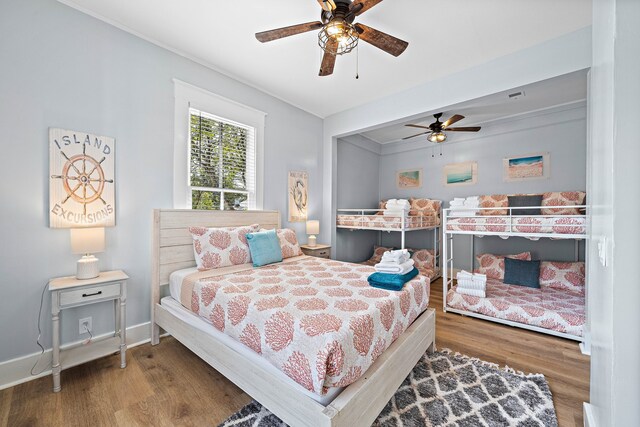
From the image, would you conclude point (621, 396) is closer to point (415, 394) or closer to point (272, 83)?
point (415, 394)

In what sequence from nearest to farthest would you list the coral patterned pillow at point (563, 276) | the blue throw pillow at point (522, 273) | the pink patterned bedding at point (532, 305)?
the pink patterned bedding at point (532, 305)
the coral patterned pillow at point (563, 276)
the blue throw pillow at point (522, 273)

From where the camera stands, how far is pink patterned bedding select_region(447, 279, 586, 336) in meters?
2.64

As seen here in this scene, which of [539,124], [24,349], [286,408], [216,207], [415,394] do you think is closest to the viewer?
[286,408]

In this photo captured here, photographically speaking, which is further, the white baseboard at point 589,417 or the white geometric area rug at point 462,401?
the white geometric area rug at point 462,401

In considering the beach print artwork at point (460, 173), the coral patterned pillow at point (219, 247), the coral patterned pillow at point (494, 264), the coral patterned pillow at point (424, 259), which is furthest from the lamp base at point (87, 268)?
the beach print artwork at point (460, 173)

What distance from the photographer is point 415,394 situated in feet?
5.98

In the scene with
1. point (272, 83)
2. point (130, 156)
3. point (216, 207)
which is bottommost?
point (216, 207)

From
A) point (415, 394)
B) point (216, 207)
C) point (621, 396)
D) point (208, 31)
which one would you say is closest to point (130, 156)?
point (216, 207)

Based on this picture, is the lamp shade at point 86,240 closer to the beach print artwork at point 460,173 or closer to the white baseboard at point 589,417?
the white baseboard at point 589,417

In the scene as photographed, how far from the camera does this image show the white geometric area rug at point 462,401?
1583mm

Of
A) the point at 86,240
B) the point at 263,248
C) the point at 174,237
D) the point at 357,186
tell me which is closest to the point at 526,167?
the point at 357,186

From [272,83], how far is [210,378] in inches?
133

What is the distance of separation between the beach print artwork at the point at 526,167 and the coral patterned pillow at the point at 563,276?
1420mm

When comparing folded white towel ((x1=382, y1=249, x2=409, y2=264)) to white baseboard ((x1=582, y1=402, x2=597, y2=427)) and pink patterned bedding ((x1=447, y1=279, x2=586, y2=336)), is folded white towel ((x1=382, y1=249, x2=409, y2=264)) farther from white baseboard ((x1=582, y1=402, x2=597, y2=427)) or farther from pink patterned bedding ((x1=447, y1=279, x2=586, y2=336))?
pink patterned bedding ((x1=447, y1=279, x2=586, y2=336))
